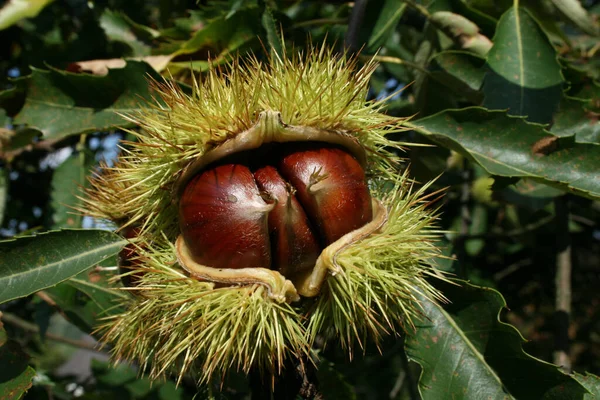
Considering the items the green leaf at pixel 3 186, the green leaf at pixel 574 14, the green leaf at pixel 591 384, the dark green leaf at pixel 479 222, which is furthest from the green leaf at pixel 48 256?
the dark green leaf at pixel 479 222

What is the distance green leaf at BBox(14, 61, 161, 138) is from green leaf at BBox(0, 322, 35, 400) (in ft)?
2.00

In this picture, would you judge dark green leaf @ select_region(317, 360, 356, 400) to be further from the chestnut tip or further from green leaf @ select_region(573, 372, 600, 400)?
the chestnut tip

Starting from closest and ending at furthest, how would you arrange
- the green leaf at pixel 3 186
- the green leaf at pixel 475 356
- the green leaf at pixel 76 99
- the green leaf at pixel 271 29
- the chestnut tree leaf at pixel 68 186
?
the green leaf at pixel 475 356
the green leaf at pixel 271 29
the green leaf at pixel 76 99
the chestnut tree leaf at pixel 68 186
the green leaf at pixel 3 186

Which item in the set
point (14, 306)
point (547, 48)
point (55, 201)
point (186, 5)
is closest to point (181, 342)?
point (55, 201)

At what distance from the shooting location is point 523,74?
59.7 inches

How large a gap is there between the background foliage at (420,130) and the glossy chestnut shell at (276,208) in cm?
24

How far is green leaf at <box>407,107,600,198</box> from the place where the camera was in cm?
128

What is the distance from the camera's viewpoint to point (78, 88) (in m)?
1.59

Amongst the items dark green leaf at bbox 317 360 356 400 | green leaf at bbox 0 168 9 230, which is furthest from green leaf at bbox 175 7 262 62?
dark green leaf at bbox 317 360 356 400

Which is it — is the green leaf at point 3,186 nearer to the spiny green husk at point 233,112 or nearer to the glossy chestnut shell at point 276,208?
the spiny green husk at point 233,112

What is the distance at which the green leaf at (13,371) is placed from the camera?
47.9 inches

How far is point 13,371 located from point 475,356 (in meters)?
1.09

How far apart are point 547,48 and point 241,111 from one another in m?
1.00

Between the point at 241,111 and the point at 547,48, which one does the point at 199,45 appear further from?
the point at 547,48
